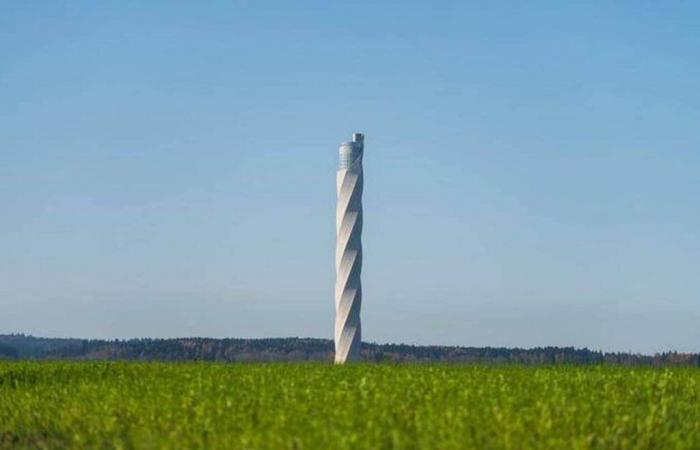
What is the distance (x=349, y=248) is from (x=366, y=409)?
97.6 ft

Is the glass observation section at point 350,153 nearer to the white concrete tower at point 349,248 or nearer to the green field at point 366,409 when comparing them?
the white concrete tower at point 349,248

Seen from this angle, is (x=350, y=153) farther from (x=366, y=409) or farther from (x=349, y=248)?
(x=366, y=409)

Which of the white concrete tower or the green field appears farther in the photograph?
the white concrete tower

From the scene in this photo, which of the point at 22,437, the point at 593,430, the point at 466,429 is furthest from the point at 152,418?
the point at 593,430

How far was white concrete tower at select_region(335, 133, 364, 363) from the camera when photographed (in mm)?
45438

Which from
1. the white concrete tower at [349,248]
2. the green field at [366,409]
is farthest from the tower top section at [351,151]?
the green field at [366,409]

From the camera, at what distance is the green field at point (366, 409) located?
1378cm

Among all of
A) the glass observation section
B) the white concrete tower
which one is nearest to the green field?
the white concrete tower

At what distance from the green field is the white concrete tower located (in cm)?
2037

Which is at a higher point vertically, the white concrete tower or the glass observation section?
the glass observation section

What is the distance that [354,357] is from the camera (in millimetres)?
46094

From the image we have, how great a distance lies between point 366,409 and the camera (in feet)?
52.0

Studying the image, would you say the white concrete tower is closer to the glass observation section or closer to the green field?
the glass observation section

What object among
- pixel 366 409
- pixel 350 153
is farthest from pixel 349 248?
pixel 366 409
